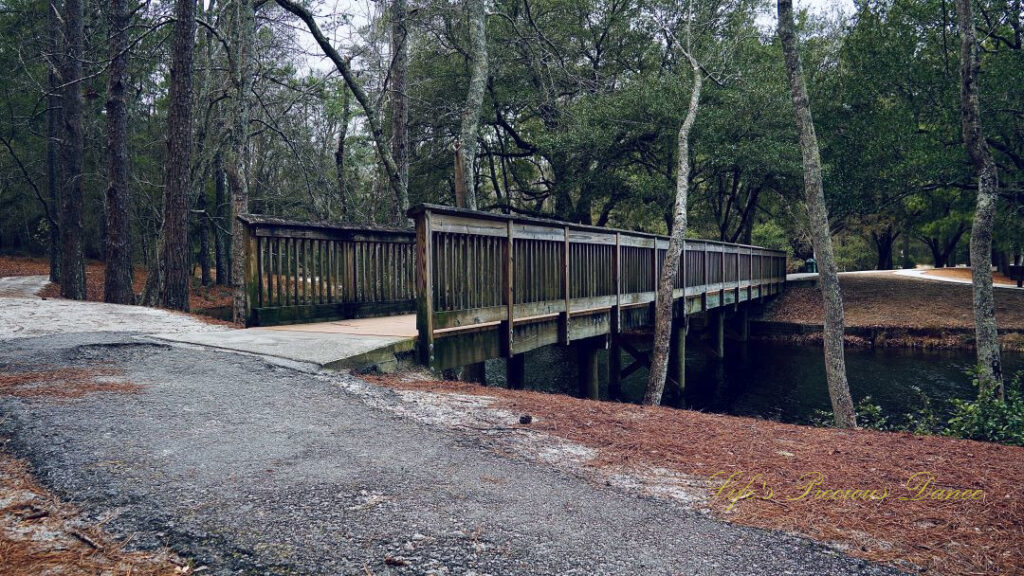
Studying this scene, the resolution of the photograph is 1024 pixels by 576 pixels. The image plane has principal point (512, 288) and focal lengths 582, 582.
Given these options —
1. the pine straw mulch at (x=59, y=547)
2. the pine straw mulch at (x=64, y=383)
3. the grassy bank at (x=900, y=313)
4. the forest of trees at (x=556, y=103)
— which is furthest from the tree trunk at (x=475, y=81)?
the grassy bank at (x=900, y=313)

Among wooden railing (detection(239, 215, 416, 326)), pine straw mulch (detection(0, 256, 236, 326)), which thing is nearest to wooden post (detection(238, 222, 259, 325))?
wooden railing (detection(239, 215, 416, 326))

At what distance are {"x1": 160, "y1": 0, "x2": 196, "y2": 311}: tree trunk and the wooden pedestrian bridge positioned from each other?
4922 millimetres

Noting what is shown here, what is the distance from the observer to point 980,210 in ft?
32.0

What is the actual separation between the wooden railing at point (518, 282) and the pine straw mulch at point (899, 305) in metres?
13.9

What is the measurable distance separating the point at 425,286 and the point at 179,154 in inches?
346

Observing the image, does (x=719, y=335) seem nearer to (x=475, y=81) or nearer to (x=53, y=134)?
(x=475, y=81)

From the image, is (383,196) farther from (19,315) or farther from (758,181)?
(19,315)

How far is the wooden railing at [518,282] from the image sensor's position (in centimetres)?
586

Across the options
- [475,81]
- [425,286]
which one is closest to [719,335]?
[475,81]

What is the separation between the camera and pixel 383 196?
26203 millimetres

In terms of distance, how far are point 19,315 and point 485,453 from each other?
7.95 m

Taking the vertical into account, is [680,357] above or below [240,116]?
below

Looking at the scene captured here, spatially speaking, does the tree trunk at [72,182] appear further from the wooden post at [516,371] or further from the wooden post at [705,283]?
the wooden post at [705,283]

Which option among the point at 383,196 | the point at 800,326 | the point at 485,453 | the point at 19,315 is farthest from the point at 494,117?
the point at 485,453
